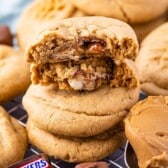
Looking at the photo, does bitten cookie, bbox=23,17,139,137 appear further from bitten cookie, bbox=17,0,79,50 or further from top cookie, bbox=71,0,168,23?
bitten cookie, bbox=17,0,79,50

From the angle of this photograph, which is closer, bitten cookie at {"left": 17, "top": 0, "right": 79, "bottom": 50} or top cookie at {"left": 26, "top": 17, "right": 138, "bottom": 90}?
top cookie at {"left": 26, "top": 17, "right": 138, "bottom": 90}

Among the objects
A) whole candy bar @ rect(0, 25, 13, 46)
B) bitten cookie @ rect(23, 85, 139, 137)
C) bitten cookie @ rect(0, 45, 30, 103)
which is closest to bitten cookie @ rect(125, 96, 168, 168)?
bitten cookie @ rect(23, 85, 139, 137)

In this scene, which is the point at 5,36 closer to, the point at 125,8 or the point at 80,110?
the point at 125,8

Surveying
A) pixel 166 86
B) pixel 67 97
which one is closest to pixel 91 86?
pixel 67 97

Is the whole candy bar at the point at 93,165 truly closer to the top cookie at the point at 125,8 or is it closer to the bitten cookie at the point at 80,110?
the bitten cookie at the point at 80,110

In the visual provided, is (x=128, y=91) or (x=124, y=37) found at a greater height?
(x=124, y=37)

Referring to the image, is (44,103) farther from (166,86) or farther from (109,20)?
(166,86)

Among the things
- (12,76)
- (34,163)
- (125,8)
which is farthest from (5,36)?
(34,163)
